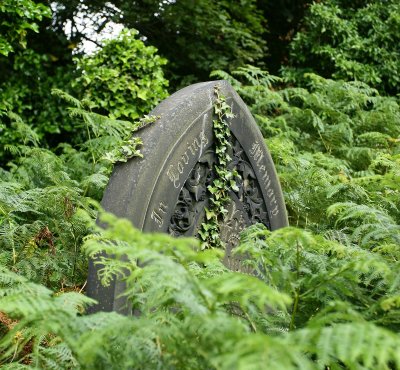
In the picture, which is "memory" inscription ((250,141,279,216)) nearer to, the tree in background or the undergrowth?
the undergrowth

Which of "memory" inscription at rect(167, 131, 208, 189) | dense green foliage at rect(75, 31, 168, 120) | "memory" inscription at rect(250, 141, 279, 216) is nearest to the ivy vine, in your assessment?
"memory" inscription at rect(167, 131, 208, 189)

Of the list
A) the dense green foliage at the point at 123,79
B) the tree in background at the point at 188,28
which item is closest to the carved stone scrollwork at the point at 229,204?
the dense green foliage at the point at 123,79

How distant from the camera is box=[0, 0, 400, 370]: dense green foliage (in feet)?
4.94

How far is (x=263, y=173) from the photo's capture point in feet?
13.0

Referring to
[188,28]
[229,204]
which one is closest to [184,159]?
[229,204]

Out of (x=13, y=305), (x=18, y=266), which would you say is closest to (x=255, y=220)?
(x=18, y=266)

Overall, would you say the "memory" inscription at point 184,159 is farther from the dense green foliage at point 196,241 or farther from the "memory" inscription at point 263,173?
the "memory" inscription at point 263,173

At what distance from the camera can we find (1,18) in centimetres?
596

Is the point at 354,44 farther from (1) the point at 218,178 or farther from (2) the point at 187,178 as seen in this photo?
(2) the point at 187,178

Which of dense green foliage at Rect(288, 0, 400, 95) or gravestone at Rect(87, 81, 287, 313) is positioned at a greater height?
dense green foliage at Rect(288, 0, 400, 95)

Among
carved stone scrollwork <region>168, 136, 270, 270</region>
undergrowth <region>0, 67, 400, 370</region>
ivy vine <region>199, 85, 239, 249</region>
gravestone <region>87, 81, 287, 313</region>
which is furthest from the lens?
ivy vine <region>199, 85, 239, 249</region>

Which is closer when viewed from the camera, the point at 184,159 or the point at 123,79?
the point at 184,159

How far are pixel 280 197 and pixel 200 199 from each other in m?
0.77

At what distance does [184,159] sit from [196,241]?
1.83 metres
